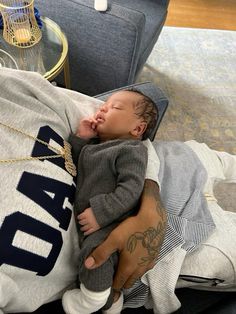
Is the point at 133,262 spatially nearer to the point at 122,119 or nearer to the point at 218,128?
the point at 122,119

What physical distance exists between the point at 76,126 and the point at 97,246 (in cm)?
37

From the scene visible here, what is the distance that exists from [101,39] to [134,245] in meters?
0.94

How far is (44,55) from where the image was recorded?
1.31 meters

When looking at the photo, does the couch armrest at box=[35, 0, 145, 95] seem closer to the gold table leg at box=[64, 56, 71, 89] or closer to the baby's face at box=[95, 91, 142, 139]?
the gold table leg at box=[64, 56, 71, 89]

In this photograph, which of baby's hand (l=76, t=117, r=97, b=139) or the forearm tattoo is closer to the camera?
the forearm tattoo

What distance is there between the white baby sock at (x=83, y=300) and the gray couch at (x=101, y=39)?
3.25 feet

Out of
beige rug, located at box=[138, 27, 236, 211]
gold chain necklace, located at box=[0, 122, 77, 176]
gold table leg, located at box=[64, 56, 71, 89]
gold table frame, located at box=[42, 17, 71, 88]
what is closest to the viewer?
gold chain necklace, located at box=[0, 122, 77, 176]

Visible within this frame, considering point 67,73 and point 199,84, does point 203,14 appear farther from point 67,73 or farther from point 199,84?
point 67,73

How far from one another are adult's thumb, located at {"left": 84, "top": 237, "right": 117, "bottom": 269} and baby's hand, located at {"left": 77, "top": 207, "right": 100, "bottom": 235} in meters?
0.05

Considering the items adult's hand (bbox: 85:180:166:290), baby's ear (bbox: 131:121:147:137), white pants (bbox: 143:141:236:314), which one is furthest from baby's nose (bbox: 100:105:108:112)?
white pants (bbox: 143:141:236:314)

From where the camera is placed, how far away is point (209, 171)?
1.00 meters

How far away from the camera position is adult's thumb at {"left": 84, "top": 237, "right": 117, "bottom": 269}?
27.9 inches

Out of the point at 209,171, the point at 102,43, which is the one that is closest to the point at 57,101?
the point at 209,171

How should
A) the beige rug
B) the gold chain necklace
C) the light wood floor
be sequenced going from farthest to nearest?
the light wood floor
the beige rug
the gold chain necklace
